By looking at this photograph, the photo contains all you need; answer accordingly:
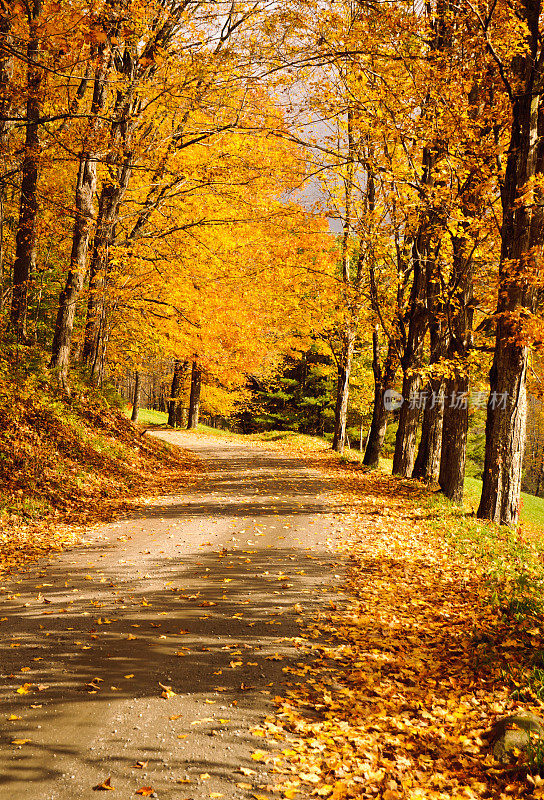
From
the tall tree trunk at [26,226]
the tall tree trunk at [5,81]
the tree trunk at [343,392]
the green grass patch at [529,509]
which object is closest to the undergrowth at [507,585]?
the tall tree trunk at [5,81]

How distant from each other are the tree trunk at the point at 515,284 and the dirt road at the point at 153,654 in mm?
3413

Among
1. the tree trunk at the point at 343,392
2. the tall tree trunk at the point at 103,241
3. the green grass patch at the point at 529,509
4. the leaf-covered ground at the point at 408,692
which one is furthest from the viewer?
the green grass patch at the point at 529,509

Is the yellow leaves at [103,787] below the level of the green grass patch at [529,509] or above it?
above

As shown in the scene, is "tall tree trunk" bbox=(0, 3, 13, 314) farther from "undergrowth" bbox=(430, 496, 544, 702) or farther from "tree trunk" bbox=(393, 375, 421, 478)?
"tree trunk" bbox=(393, 375, 421, 478)

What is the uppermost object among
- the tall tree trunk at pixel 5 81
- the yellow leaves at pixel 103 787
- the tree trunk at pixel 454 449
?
the tall tree trunk at pixel 5 81

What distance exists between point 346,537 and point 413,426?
24.5ft

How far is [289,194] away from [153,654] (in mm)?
14780

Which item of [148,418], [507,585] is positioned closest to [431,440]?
[507,585]

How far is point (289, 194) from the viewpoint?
55.7 ft

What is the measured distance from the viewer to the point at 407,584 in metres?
7.77

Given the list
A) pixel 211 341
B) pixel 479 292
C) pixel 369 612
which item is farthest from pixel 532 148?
pixel 211 341

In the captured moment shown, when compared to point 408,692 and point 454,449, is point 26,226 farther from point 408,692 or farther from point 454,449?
point 408,692

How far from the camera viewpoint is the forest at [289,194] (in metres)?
9.88

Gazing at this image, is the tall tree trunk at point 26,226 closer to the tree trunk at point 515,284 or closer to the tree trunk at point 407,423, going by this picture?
the tree trunk at point 515,284
